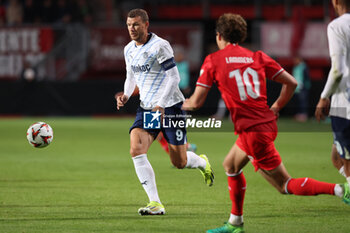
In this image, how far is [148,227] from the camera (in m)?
6.58

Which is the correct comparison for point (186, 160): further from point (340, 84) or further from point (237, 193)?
point (340, 84)

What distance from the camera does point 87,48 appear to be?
79.8 feet

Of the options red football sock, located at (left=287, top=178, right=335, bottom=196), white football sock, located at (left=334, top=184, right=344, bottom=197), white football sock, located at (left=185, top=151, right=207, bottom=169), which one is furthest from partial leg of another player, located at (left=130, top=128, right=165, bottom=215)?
white football sock, located at (left=334, top=184, right=344, bottom=197)

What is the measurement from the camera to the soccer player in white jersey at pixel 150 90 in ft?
24.4

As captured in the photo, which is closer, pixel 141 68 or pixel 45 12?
pixel 141 68

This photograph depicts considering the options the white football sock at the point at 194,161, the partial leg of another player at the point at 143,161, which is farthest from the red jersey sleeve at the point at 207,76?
the white football sock at the point at 194,161

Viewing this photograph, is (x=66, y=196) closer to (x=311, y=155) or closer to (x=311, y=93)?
(x=311, y=155)

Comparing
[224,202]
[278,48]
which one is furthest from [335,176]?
[278,48]

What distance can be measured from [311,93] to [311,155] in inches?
418

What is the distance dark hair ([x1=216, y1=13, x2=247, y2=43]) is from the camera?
594cm

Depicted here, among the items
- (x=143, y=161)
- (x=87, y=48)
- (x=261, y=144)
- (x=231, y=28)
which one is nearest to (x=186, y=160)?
(x=143, y=161)

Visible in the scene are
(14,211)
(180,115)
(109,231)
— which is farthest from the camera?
(180,115)

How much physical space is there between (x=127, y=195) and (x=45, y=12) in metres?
18.1

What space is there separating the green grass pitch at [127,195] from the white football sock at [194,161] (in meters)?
0.41
